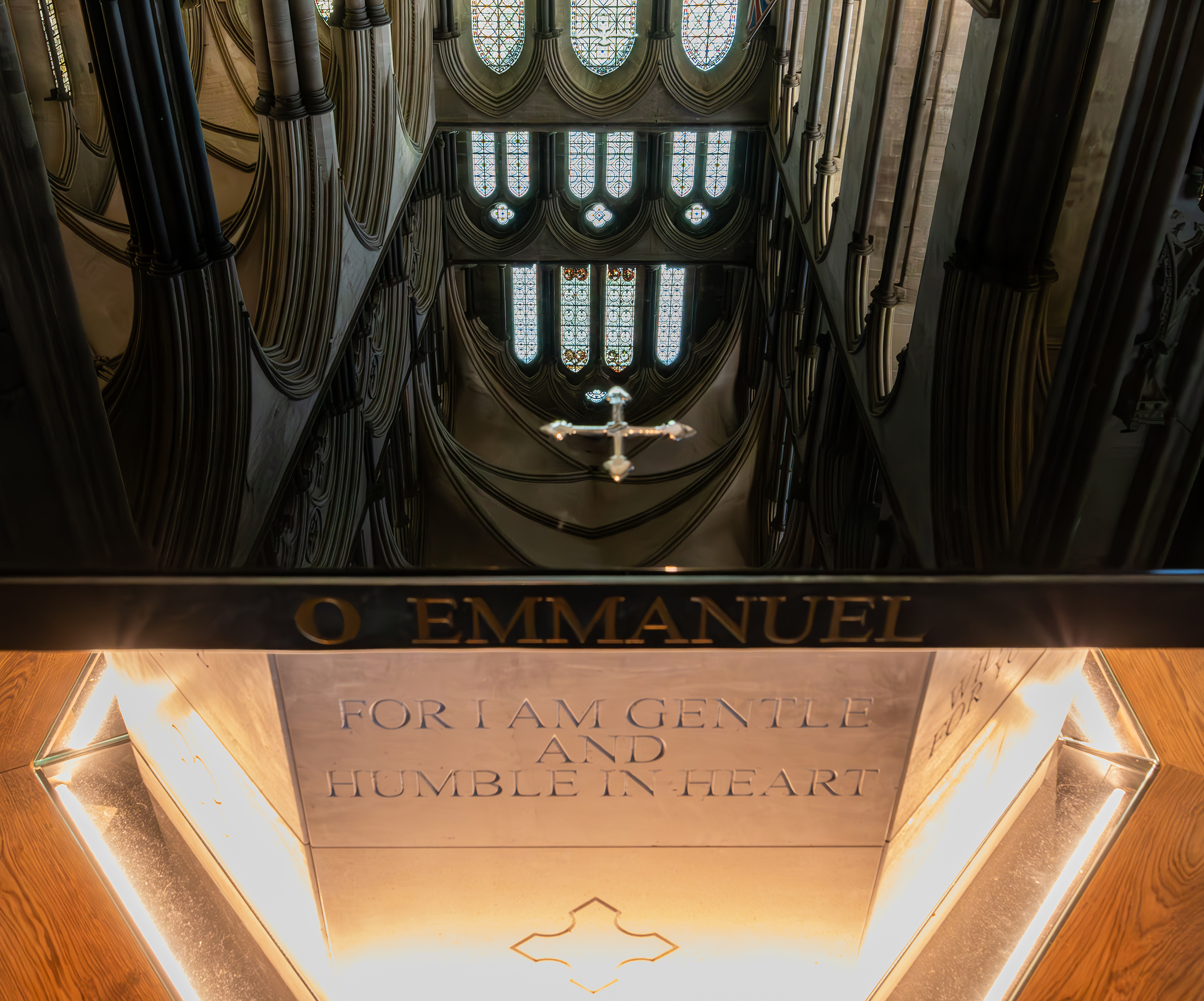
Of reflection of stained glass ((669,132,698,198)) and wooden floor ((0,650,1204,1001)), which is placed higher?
reflection of stained glass ((669,132,698,198))

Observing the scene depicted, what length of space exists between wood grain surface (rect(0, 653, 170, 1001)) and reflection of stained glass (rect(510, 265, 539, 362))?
313 centimetres

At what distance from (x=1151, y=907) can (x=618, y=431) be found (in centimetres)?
335

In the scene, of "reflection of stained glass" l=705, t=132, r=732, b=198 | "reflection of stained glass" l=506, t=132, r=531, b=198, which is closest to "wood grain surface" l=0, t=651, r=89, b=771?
"reflection of stained glass" l=506, t=132, r=531, b=198

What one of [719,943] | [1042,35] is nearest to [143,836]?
[719,943]

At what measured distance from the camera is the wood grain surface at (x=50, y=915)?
4.05m

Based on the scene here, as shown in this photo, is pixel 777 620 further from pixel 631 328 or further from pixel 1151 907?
pixel 1151 907

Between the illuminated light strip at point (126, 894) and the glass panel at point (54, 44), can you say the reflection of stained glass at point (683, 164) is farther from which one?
the illuminated light strip at point (126, 894)

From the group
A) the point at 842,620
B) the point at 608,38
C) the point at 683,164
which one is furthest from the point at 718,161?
the point at 842,620

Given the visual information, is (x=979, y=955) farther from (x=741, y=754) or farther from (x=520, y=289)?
(x=520, y=289)

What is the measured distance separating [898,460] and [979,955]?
2.42 meters

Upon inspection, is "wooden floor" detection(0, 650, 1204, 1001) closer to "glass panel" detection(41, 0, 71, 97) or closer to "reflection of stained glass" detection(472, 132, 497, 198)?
"reflection of stained glass" detection(472, 132, 497, 198)

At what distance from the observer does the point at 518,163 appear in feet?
17.4

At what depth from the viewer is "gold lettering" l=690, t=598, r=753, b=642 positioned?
2998mm

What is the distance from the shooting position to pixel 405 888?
13.2 ft
